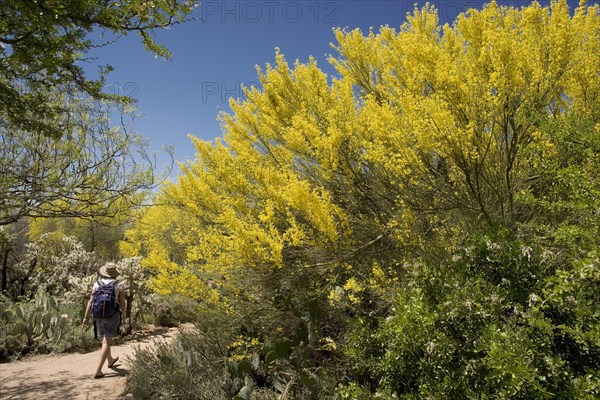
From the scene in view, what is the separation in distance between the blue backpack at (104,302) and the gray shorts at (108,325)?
9 cm

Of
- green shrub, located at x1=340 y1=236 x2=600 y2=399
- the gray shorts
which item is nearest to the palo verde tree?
green shrub, located at x1=340 y1=236 x2=600 y2=399

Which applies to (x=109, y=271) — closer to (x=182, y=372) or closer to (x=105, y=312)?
(x=105, y=312)

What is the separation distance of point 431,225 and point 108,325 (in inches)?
171

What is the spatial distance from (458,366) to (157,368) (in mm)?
3372

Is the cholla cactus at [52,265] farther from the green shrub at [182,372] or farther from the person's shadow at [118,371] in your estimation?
the green shrub at [182,372]

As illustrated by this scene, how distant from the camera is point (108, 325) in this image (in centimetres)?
483

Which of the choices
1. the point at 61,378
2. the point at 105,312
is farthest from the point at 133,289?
the point at 105,312

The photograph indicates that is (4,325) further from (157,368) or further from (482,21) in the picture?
(482,21)

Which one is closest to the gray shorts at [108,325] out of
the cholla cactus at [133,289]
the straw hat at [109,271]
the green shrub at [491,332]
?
the straw hat at [109,271]

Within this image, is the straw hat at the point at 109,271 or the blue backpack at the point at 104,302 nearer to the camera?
the blue backpack at the point at 104,302

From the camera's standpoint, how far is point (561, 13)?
128 inches

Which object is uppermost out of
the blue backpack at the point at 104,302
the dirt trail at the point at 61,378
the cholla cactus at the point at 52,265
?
the cholla cactus at the point at 52,265

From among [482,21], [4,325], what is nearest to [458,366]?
[482,21]

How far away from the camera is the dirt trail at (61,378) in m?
4.29
